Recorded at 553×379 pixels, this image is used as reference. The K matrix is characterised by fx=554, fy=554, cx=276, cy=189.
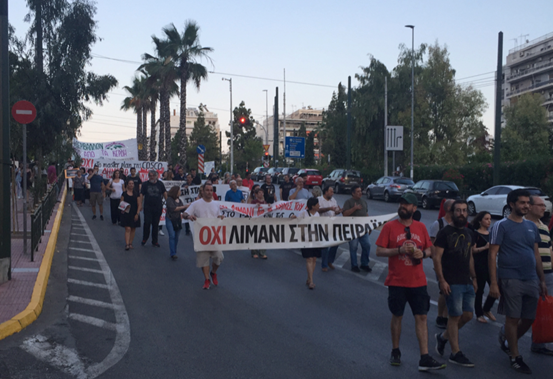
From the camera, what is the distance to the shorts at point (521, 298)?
5629 millimetres

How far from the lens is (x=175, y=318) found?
732 cm

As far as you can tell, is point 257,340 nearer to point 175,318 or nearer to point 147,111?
point 175,318

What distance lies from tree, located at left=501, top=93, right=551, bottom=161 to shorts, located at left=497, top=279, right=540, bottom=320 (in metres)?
50.1

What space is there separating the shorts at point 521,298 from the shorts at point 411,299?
86cm

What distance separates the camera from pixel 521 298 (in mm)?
5648

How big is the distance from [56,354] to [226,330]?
1.93 m

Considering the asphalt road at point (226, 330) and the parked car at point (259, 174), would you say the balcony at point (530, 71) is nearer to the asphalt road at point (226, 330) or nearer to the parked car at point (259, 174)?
the parked car at point (259, 174)

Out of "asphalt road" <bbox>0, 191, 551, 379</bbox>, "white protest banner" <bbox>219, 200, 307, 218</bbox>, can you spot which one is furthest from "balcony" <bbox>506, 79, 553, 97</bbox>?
"asphalt road" <bbox>0, 191, 551, 379</bbox>

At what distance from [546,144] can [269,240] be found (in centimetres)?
5251

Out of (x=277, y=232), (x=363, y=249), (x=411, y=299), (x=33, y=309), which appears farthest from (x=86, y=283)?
(x=411, y=299)

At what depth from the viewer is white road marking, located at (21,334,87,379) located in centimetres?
552

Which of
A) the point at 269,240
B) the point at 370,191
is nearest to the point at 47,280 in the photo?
the point at 269,240

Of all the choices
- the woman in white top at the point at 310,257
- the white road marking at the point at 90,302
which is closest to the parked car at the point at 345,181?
the woman in white top at the point at 310,257

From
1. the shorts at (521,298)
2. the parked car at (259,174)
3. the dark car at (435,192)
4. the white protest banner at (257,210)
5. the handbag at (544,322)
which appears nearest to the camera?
the shorts at (521,298)
